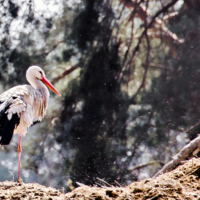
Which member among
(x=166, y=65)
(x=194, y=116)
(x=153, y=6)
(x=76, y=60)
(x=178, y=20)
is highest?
(x=153, y=6)

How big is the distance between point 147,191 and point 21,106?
0.93 metres

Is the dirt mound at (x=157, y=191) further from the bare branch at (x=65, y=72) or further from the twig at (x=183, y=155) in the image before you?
the bare branch at (x=65, y=72)

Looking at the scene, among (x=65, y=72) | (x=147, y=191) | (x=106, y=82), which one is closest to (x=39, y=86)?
(x=147, y=191)

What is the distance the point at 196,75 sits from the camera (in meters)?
3.36

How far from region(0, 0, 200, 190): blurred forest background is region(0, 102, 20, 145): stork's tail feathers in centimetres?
153

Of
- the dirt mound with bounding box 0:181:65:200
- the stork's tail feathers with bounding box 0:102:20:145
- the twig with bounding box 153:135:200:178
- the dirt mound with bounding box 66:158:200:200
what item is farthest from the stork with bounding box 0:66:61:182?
the twig with bounding box 153:135:200:178

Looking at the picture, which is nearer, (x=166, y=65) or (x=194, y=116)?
(x=194, y=116)

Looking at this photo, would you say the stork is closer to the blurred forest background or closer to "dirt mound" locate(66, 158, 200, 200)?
"dirt mound" locate(66, 158, 200, 200)

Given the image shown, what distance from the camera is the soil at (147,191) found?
87 centimetres

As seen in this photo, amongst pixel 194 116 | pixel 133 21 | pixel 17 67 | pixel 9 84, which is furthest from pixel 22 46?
pixel 194 116

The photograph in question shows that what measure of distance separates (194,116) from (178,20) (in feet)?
4.09

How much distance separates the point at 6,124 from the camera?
4.63ft

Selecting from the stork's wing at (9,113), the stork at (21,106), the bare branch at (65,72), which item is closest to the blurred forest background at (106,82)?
the bare branch at (65,72)

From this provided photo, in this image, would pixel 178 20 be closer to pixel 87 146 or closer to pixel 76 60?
pixel 76 60
